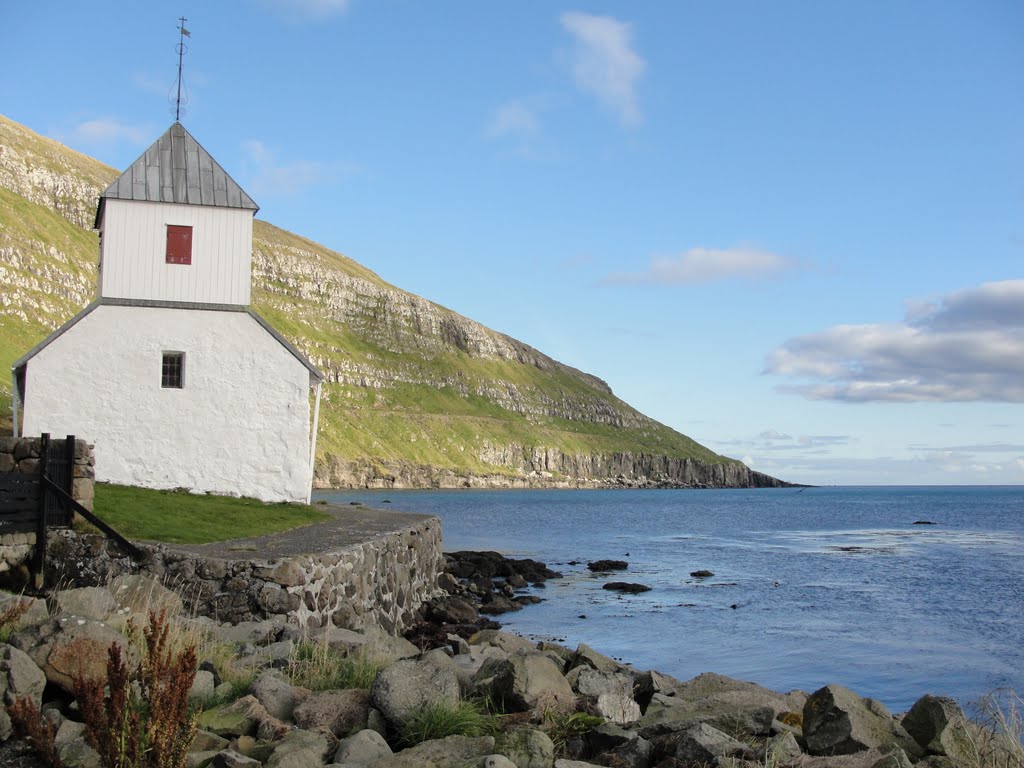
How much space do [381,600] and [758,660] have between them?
9.27m

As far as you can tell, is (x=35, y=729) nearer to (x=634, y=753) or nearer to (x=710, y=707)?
(x=634, y=753)

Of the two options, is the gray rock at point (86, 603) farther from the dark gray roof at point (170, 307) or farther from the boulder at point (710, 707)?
the dark gray roof at point (170, 307)

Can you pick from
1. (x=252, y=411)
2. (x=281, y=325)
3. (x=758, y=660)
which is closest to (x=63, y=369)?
(x=252, y=411)

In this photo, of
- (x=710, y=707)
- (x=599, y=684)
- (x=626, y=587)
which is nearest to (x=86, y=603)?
(x=599, y=684)

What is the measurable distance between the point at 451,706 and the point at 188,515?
637 inches

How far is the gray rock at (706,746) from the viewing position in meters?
7.72

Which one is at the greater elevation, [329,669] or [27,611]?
[27,611]

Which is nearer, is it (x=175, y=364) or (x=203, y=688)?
(x=203, y=688)

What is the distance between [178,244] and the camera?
29031mm

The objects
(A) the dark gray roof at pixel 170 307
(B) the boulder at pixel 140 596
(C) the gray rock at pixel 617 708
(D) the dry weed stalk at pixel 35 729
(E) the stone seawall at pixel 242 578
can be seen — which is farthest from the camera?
(A) the dark gray roof at pixel 170 307

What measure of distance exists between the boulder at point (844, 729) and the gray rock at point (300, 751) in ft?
15.1

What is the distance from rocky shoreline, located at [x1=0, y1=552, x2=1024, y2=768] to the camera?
7605mm

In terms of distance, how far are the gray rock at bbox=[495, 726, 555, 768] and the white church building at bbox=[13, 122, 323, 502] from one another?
21.2 metres

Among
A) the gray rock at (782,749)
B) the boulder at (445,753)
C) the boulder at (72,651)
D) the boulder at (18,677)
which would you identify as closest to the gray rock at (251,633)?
the boulder at (72,651)
